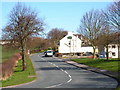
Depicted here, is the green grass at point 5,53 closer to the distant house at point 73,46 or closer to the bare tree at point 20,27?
the bare tree at point 20,27

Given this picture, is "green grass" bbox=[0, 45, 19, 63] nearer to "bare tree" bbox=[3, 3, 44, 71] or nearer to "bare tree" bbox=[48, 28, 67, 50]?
"bare tree" bbox=[3, 3, 44, 71]

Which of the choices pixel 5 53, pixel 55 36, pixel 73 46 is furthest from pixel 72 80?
pixel 55 36

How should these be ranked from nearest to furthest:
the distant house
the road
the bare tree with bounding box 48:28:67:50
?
the road
the distant house
the bare tree with bounding box 48:28:67:50

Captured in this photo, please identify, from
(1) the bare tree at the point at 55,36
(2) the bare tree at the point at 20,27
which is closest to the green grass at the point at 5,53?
(2) the bare tree at the point at 20,27

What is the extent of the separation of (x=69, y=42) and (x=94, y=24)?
34222 mm

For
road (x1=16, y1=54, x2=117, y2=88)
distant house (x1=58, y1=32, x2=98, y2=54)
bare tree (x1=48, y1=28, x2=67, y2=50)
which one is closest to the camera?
road (x1=16, y1=54, x2=117, y2=88)

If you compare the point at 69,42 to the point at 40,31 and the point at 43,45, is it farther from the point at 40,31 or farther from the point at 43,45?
the point at 40,31

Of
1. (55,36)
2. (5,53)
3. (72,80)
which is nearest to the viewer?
(72,80)

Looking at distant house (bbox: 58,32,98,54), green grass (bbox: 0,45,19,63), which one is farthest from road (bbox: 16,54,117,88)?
distant house (bbox: 58,32,98,54)

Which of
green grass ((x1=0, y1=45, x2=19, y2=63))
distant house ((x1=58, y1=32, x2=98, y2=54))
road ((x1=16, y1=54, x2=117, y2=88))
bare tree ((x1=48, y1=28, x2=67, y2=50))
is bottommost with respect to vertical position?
road ((x1=16, y1=54, x2=117, y2=88))

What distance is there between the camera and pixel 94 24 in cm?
5912

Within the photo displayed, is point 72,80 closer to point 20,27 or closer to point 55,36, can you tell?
point 20,27

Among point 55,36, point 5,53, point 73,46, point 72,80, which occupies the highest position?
point 55,36

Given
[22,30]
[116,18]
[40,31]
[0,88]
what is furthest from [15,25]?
[0,88]
